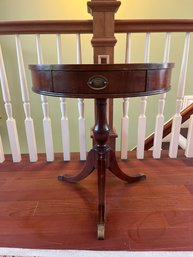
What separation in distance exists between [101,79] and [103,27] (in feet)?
1.85

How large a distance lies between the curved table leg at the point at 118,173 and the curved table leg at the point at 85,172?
10 centimetres

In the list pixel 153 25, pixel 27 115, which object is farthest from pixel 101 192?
pixel 153 25

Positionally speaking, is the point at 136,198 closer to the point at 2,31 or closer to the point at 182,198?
the point at 182,198

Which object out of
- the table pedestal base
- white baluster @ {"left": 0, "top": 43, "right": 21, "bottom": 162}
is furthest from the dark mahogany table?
white baluster @ {"left": 0, "top": 43, "right": 21, "bottom": 162}

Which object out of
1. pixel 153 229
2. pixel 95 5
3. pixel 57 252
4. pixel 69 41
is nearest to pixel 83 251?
pixel 57 252

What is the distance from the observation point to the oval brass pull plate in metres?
0.64

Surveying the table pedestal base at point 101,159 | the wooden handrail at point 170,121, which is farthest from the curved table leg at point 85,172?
the wooden handrail at point 170,121

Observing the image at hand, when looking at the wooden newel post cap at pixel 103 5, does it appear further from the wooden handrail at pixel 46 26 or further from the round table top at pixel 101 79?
the round table top at pixel 101 79

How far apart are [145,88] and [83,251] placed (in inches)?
25.7

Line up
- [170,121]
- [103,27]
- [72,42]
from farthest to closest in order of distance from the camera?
[72,42] < [170,121] < [103,27]

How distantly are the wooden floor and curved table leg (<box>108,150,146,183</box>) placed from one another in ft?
0.11

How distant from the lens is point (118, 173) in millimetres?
1088

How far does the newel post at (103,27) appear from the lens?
0.99 meters

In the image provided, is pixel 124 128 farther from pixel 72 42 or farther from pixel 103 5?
pixel 72 42
